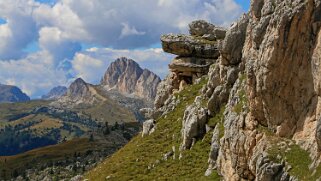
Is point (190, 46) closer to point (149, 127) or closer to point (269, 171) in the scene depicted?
point (149, 127)

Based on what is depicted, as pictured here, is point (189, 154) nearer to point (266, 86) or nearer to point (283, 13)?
→ point (266, 86)

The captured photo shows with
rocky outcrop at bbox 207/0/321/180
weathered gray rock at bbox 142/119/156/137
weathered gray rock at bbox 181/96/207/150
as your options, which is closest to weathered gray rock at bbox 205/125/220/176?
weathered gray rock at bbox 181/96/207/150

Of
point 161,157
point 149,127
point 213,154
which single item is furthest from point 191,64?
point 213,154

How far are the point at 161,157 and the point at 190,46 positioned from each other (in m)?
28.1

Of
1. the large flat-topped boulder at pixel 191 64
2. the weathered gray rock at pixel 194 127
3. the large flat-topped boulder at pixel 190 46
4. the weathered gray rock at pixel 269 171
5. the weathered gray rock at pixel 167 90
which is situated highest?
the large flat-topped boulder at pixel 190 46

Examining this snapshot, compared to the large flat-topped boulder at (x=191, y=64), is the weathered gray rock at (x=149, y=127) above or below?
below

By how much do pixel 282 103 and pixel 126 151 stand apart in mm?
49838

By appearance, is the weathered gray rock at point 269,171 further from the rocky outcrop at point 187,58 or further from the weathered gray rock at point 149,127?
the rocky outcrop at point 187,58

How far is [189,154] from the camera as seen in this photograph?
76625mm

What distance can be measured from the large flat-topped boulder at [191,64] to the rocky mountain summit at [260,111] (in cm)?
1591

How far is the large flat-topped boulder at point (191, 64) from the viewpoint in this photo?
98.2 meters

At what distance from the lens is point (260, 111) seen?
175 ft

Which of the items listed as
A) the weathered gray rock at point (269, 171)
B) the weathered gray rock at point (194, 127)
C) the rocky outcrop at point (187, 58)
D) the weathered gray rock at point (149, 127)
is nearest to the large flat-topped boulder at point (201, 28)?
the rocky outcrop at point (187, 58)

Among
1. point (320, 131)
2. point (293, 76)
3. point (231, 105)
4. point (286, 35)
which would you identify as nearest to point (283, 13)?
point (286, 35)
